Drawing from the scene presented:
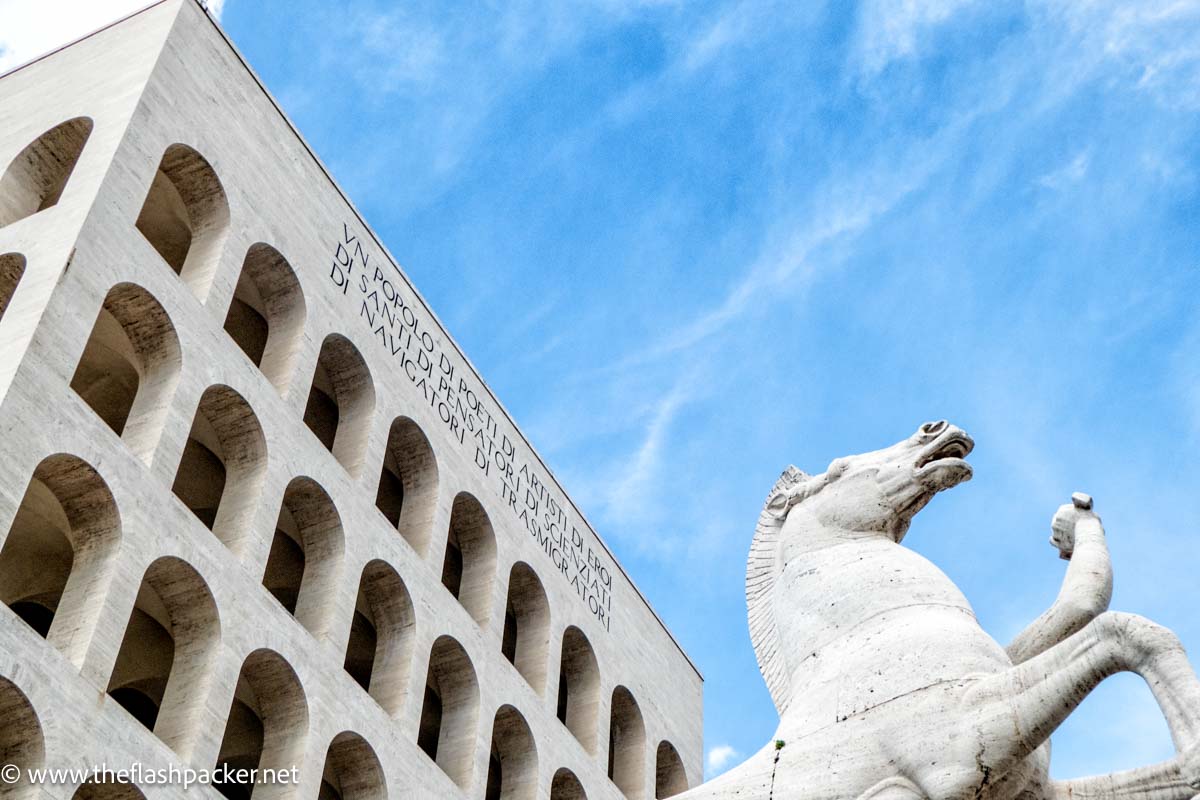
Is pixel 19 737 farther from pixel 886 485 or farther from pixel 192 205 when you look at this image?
pixel 886 485

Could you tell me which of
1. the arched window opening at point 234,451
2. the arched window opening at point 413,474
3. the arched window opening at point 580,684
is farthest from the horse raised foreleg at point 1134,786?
the arched window opening at point 580,684

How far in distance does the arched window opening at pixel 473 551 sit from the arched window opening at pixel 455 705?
5.93ft

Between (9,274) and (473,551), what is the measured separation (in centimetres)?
1248

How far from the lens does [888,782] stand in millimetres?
8695

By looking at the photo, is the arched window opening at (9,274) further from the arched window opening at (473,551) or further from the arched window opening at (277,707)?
the arched window opening at (473,551)

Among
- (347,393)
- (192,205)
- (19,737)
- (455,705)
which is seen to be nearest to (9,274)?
(192,205)

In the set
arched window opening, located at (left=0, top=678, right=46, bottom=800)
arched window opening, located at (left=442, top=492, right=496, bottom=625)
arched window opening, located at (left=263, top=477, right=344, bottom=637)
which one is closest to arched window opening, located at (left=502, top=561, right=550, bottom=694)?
arched window opening, located at (left=442, top=492, right=496, bottom=625)

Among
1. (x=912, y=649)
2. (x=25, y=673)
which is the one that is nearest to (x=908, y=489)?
(x=912, y=649)

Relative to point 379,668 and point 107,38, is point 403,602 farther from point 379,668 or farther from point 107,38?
point 107,38

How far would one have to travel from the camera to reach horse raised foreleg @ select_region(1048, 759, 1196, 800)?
786 cm

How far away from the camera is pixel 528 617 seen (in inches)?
1351

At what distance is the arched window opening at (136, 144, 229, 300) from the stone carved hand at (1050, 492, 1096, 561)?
18358mm

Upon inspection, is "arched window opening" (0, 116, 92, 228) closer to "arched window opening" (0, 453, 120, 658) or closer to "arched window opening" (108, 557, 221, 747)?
"arched window opening" (0, 453, 120, 658)

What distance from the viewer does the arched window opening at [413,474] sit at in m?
30.8
